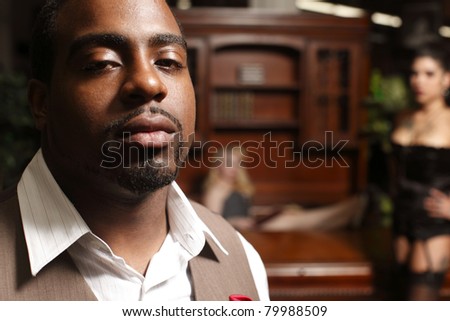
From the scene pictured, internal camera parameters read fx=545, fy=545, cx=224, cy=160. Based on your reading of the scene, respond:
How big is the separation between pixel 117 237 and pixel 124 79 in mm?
154

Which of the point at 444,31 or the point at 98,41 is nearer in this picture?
the point at 98,41

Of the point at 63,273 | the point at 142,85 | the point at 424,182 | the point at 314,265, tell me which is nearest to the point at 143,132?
the point at 142,85

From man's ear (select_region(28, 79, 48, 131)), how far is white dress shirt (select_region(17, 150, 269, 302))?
40mm

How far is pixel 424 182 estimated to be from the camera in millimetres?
1421

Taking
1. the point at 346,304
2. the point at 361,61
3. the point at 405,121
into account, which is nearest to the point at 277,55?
the point at 361,61

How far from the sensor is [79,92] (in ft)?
1.53

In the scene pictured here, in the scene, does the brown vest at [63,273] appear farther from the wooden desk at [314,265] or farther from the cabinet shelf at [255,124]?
the cabinet shelf at [255,124]

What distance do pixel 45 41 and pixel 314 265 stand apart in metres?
0.75

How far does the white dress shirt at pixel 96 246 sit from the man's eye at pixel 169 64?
13 cm

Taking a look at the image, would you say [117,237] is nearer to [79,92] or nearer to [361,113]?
[79,92]

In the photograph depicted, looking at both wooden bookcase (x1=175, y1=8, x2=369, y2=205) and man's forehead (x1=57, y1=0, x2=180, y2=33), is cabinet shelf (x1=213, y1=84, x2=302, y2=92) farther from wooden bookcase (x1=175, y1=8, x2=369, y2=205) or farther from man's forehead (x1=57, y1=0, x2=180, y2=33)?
man's forehead (x1=57, y1=0, x2=180, y2=33)

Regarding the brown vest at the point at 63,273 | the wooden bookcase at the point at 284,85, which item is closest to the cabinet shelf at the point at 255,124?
the wooden bookcase at the point at 284,85

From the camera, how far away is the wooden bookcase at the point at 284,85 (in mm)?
3230

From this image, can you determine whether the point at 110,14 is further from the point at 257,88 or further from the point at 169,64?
the point at 257,88
